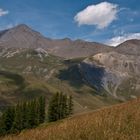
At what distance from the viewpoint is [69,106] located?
5906 inches

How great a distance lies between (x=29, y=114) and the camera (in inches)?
4931

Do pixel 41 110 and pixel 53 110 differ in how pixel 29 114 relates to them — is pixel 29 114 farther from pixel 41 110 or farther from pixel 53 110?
pixel 53 110

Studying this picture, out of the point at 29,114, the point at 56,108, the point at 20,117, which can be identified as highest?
the point at 56,108

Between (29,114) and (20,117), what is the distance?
482 centimetres

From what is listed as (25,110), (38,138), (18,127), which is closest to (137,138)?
(38,138)

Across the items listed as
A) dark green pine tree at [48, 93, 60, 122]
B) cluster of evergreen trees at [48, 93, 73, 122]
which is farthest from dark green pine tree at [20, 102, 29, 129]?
cluster of evergreen trees at [48, 93, 73, 122]

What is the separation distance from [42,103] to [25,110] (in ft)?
42.8

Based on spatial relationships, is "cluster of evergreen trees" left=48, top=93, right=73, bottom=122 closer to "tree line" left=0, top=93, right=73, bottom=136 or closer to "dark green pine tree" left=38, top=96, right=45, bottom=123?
"tree line" left=0, top=93, right=73, bottom=136

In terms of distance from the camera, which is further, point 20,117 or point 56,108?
point 56,108

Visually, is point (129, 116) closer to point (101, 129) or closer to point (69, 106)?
point (101, 129)

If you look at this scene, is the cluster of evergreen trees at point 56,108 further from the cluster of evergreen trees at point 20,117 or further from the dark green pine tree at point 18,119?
the dark green pine tree at point 18,119

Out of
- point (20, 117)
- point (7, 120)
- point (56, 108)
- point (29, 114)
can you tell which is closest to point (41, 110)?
point (56, 108)

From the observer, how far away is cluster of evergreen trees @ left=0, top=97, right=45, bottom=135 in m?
120

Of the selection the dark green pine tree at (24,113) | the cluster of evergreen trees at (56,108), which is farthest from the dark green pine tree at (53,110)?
the dark green pine tree at (24,113)
